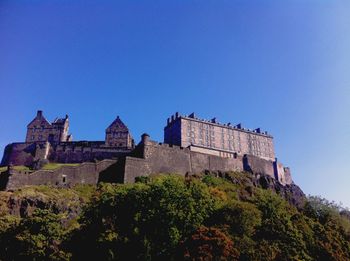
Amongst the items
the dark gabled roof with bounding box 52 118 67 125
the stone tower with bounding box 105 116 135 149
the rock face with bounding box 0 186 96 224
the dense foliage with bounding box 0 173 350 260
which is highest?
the dark gabled roof with bounding box 52 118 67 125

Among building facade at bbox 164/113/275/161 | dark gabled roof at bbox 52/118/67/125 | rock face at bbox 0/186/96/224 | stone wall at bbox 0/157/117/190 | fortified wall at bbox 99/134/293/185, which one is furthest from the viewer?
building facade at bbox 164/113/275/161

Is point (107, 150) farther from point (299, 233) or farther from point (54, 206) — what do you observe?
point (299, 233)

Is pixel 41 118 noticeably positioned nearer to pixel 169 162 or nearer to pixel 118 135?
pixel 118 135

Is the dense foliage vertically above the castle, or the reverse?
the castle

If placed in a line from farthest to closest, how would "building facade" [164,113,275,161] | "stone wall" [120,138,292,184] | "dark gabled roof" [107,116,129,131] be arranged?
"building facade" [164,113,275,161] → "dark gabled roof" [107,116,129,131] → "stone wall" [120,138,292,184]

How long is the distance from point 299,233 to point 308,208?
15.4 metres

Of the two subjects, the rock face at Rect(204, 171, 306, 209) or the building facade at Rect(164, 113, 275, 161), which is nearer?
the rock face at Rect(204, 171, 306, 209)

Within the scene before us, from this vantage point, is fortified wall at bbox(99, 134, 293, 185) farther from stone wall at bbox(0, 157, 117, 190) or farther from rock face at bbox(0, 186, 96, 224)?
rock face at bbox(0, 186, 96, 224)

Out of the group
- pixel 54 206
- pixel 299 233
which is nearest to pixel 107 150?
pixel 54 206

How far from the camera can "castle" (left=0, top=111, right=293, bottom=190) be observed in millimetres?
53031

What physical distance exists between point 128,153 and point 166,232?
1154 inches

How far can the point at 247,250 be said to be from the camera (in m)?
35.0

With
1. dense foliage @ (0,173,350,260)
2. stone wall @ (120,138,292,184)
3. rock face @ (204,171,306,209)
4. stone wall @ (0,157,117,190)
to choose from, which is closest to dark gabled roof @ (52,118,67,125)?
stone wall @ (120,138,292,184)

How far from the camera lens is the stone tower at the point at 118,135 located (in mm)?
69519
